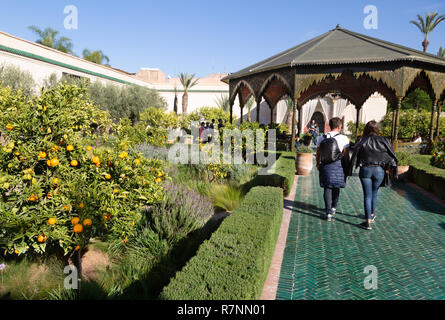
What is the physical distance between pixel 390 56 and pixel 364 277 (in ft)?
30.7

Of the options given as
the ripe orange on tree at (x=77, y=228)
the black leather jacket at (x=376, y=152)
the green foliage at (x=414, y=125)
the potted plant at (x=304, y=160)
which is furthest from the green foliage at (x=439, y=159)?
the ripe orange on tree at (x=77, y=228)

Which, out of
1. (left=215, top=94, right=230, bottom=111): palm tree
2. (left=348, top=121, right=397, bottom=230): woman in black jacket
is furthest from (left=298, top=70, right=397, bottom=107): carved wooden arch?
(left=215, top=94, right=230, bottom=111): palm tree

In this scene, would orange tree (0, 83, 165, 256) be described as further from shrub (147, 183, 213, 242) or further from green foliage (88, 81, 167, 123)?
green foliage (88, 81, 167, 123)

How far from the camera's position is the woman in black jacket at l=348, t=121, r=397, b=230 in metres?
4.88

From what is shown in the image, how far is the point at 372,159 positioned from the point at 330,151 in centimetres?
69

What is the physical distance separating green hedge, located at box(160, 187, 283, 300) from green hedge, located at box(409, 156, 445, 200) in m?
5.45

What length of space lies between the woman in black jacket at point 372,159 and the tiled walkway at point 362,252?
63 centimetres

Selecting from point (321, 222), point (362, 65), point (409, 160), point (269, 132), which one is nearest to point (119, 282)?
point (321, 222)

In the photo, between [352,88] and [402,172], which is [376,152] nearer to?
[402,172]

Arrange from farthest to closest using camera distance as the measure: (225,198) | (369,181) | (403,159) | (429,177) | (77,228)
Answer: (403,159)
(429,177)
(225,198)
(369,181)
(77,228)

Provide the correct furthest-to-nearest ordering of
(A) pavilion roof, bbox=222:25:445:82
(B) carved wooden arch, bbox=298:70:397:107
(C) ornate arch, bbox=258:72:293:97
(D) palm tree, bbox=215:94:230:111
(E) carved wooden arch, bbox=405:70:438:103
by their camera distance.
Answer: (D) palm tree, bbox=215:94:230:111 < (B) carved wooden arch, bbox=298:70:397:107 < (C) ornate arch, bbox=258:72:293:97 < (E) carved wooden arch, bbox=405:70:438:103 < (A) pavilion roof, bbox=222:25:445:82

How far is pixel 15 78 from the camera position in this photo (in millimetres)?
17750

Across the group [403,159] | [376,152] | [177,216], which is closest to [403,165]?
[403,159]

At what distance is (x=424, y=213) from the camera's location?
240 inches
